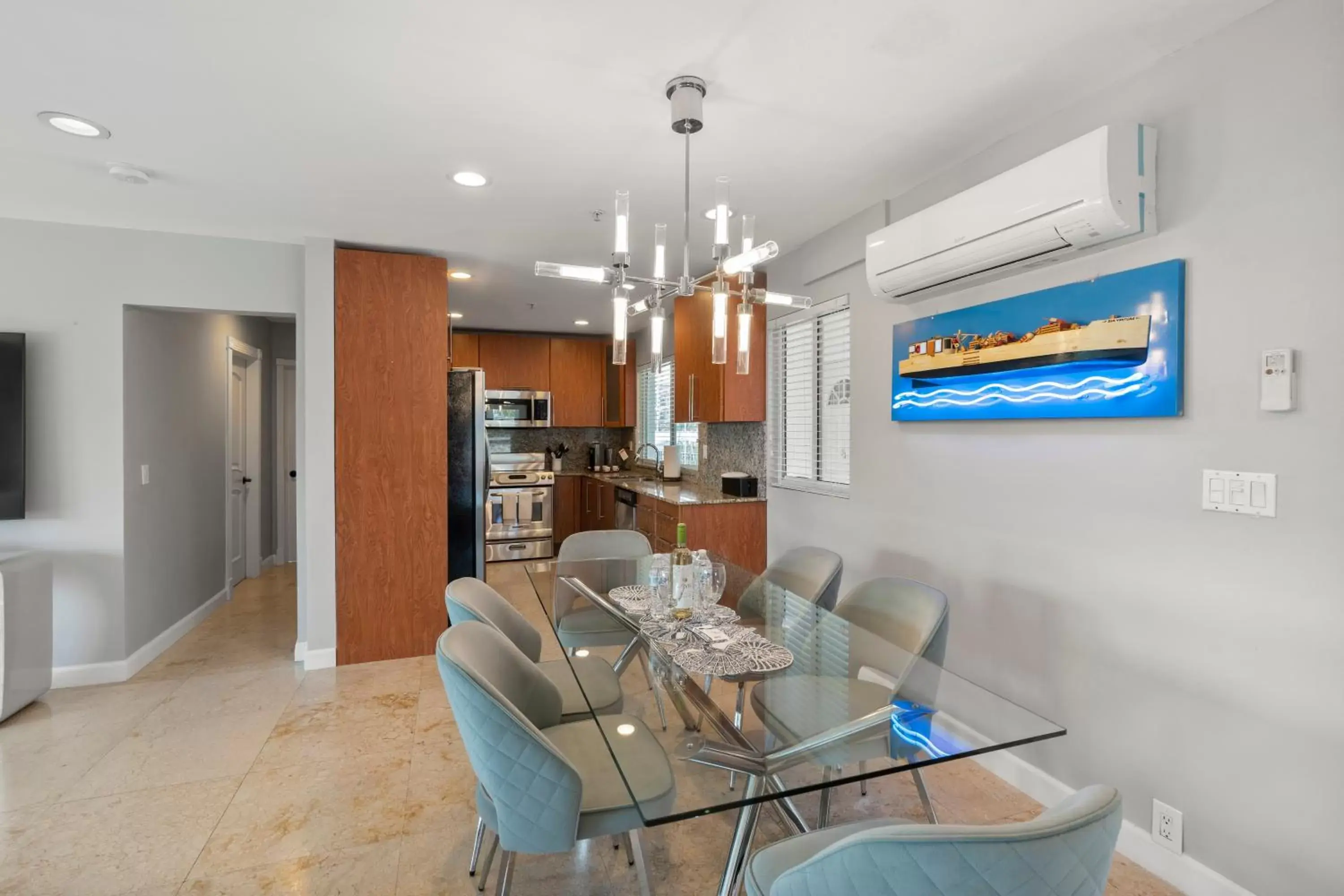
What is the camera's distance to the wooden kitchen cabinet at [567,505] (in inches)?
271

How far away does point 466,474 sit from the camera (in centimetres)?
422

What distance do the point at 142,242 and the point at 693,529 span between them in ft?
11.2

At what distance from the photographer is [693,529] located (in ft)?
13.0

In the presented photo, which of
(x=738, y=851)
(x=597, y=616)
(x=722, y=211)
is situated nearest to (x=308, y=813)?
(x=597, y=616)

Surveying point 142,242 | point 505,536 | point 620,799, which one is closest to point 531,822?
point 620,799

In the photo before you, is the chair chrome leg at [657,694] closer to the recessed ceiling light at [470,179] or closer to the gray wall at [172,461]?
the recessed ceiling light at [470,179]

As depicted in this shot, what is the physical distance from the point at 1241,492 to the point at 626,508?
4.25m

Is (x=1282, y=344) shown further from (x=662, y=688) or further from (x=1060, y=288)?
Answer: (x=662, y=688)

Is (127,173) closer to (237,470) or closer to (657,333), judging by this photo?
(657,333)

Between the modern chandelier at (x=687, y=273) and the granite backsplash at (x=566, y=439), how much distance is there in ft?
17.4

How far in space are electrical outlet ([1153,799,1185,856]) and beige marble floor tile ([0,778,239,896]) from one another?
9.56 feet

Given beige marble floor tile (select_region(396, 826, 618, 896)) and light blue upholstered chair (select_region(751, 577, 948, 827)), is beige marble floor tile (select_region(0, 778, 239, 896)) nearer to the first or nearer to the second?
beige marble floor tile (select_region(396, 826, 618, 896))

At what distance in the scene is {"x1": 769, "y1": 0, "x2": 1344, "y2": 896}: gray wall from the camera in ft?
5.08

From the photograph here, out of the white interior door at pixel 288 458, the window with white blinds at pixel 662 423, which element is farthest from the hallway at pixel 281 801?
the window with white blinds at pixel 662 423
